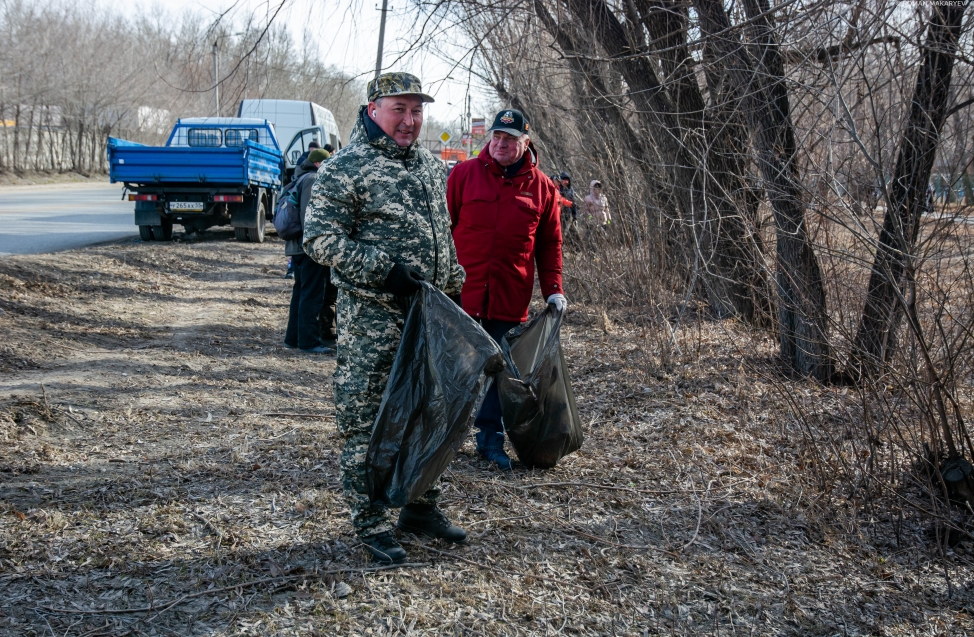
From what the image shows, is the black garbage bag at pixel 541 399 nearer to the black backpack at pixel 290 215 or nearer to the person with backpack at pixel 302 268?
the person with backpack at pixel 302 268

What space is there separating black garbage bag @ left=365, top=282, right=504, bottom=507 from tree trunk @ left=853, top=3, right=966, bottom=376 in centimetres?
215

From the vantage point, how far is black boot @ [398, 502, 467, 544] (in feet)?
11.6

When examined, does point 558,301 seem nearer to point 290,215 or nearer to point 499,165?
point 499,165

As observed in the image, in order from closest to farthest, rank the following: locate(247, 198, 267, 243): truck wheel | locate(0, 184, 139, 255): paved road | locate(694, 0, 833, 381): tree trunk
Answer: locate(694, 0, 833, 381): tree trunk, locate(0, 184, 139, 255): paved road, locate(247, 198, 267, 243): truck wheel

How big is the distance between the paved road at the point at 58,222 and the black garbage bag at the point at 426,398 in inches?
426

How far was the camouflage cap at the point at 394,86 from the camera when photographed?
10.3ft

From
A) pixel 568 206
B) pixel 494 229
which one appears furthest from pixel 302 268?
pixel 568 206

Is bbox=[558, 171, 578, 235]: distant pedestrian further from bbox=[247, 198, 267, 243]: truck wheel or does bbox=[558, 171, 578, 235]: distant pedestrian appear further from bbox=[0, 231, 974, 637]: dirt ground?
bbox=[247, 198, 267, 243]: truck wheel

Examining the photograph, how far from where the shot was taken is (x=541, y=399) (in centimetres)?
434

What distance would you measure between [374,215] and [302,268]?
4185mm

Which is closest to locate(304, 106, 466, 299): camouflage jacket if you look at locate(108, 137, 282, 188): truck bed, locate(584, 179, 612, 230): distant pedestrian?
locate(584, 179, 612, 230): distant pedestrian

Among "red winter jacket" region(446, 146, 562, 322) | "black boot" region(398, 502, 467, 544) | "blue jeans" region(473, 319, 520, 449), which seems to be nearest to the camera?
"black boot" region(398, 502, 467, 544)

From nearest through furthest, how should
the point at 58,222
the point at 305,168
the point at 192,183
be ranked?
the point at 305,168, the point at 192,183, the point at 58,222

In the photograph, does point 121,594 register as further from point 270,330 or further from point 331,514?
point 270,330
